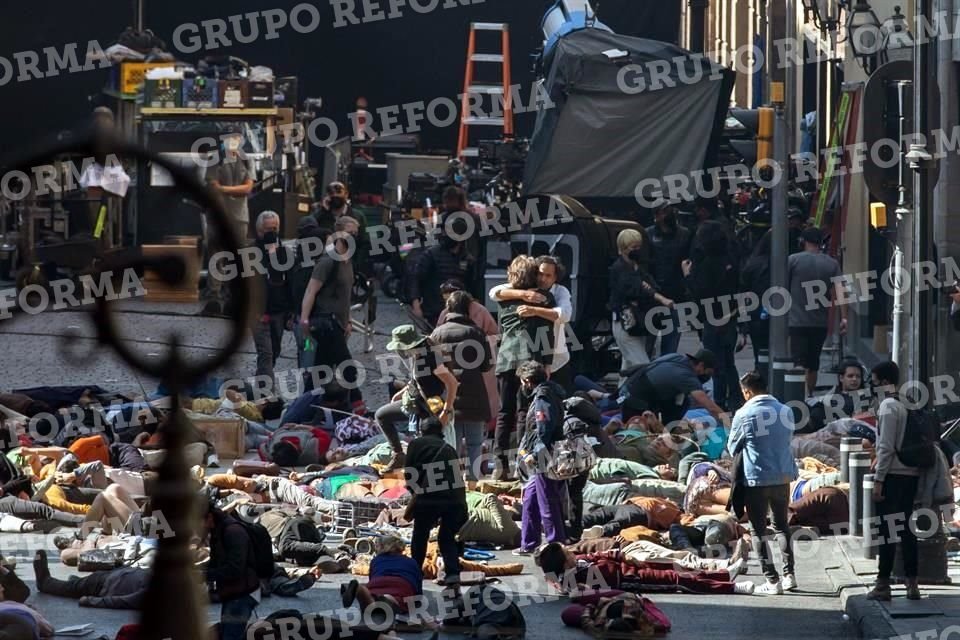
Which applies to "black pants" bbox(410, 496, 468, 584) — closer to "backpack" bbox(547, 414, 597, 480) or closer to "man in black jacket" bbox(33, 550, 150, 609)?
"backpack" bbox(547, 414, 597, 480)

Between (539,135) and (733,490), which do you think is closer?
(733,490)

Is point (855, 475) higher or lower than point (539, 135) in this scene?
lower

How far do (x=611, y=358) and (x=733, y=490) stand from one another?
25.8ft

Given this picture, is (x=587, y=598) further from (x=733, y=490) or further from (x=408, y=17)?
(x=408, y=17)

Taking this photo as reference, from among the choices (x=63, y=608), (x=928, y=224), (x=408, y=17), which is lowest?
(x=63, y=608)

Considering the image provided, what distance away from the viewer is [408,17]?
40125mm

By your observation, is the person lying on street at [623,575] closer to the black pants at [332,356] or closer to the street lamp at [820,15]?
the black pants at [332,356]

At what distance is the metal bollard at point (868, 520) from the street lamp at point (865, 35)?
978 centimetres

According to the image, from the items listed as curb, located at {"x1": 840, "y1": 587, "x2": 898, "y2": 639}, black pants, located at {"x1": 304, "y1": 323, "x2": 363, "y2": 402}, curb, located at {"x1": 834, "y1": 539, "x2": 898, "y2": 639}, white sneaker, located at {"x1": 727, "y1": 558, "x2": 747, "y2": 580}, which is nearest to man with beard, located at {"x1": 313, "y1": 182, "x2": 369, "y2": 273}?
black pants, located at {"x1": 304, "y1": 323, "x2": 363, "y2": 402}

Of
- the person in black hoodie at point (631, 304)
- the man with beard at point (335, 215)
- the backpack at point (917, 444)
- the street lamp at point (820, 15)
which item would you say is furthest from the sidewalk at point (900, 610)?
the man with beard at point (335, 215)

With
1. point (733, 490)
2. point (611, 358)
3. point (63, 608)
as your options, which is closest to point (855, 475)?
point (733, 490)

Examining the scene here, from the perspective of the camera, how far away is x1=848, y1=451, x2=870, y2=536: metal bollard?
529 inches

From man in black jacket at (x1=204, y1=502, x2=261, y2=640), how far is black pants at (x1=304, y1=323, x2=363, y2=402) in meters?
9.15

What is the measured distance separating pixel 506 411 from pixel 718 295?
5.19 meters
